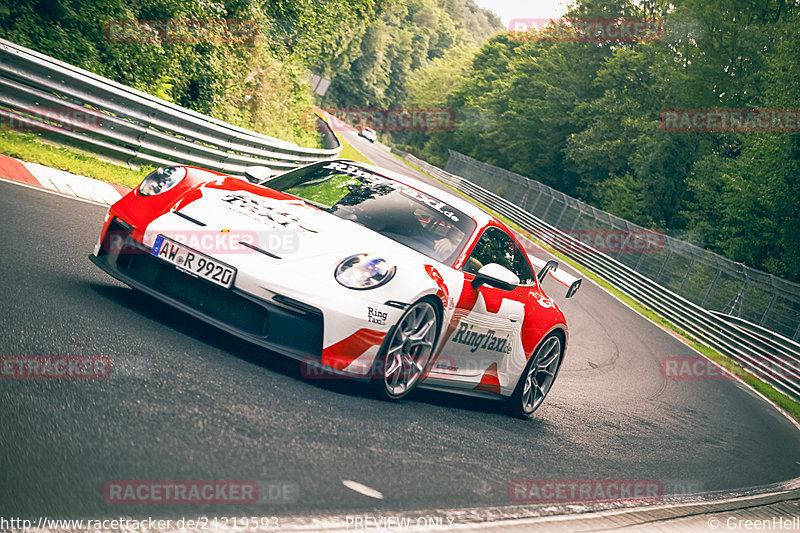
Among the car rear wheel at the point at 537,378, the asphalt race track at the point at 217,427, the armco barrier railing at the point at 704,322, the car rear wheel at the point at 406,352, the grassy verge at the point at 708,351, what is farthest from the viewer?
the armco barrier railing at the point at 704,322

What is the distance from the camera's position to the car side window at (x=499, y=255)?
221 inches

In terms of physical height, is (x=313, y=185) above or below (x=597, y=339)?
above

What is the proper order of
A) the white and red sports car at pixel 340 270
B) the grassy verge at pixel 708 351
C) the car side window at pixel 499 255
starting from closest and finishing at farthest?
the white and red sports car at pixel 340 270, the car side window at pixel 499 255, the grassy verge at pixel 708 351

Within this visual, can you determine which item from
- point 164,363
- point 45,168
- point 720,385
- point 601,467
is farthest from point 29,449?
point 720,385

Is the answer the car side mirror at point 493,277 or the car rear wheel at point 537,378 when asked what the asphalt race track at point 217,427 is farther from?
the car side mirror at point 493,277

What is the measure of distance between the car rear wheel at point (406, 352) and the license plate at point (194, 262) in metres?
0.98

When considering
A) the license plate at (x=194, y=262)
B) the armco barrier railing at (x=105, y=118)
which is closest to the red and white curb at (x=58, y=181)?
the armco barrier railing at (x=105, y=118)

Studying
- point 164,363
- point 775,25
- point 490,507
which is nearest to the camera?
point 490,507

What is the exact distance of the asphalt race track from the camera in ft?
9.21

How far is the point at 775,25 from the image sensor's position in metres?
36.6

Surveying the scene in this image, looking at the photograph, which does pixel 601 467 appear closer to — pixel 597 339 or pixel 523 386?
pixel 523 386

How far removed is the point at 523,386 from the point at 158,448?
12.6ft

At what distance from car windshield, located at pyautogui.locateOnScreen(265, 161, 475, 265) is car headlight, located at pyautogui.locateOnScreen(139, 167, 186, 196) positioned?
2.90 ft

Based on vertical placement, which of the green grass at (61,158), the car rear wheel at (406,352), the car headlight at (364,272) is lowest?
the green grass at (61,158)
